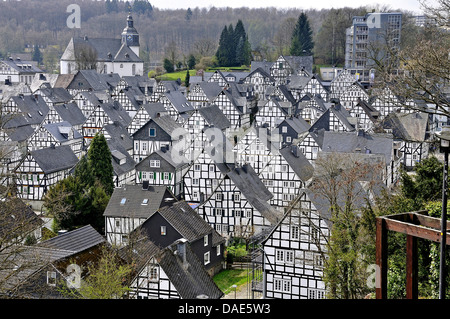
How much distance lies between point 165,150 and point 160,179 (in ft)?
8.36

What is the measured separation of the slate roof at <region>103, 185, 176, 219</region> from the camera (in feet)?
98.7

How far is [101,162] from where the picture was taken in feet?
118

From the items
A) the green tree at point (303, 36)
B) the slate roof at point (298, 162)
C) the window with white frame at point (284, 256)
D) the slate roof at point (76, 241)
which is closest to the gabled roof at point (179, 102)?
the slate roof at point (298, 162)

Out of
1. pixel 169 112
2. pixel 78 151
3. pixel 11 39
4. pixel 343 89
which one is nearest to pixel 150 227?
pixel 78 151

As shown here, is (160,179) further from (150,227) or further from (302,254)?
(302,254)

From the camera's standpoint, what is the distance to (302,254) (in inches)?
925

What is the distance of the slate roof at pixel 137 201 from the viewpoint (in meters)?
30.1

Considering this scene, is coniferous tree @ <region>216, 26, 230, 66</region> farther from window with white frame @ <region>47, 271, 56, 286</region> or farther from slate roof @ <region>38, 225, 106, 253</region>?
window with white frame @ <region>47, 271, 56, 286</region>

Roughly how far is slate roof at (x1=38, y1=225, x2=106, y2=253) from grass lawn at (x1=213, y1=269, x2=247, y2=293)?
231 inches

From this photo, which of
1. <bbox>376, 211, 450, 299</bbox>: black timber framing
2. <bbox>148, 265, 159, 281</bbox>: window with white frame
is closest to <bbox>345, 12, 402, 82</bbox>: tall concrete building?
<bbox>148, 265, 159, 281</bbox>: window with white frame

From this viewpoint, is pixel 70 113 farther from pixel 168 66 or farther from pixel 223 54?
pixel 168 66

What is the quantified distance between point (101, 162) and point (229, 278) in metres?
12.5

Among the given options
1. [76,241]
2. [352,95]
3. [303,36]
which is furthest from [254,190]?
[303,36]

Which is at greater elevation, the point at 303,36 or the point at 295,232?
the point at 303,36
